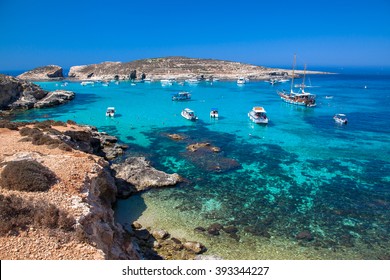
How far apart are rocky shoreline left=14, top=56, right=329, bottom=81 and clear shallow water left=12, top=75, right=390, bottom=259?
82.0m

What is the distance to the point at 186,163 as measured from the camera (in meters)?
27.4

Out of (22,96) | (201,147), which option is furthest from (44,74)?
(201,147)

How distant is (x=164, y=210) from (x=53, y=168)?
7496mm

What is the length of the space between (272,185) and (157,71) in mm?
118196

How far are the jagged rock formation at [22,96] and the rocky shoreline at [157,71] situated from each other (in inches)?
2506

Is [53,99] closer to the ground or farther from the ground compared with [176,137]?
farther from the ground

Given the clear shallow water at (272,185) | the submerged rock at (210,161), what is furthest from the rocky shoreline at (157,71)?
the submerged rock at (210,161)

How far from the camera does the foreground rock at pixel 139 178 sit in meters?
21.6

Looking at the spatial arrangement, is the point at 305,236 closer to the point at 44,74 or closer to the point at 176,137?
the point at 176,137

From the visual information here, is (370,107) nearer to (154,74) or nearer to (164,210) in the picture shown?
(164,210)

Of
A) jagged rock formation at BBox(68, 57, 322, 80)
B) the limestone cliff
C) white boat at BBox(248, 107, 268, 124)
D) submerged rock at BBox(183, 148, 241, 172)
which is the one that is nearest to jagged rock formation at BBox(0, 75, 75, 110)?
white boat at BBox(248, 107, 268, 124)

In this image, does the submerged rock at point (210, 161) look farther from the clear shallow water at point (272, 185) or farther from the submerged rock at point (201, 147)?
the submerged rock at point (201, 147)

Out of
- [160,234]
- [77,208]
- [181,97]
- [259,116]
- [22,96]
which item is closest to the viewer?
[77,208]

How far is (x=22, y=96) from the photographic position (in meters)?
59.1
